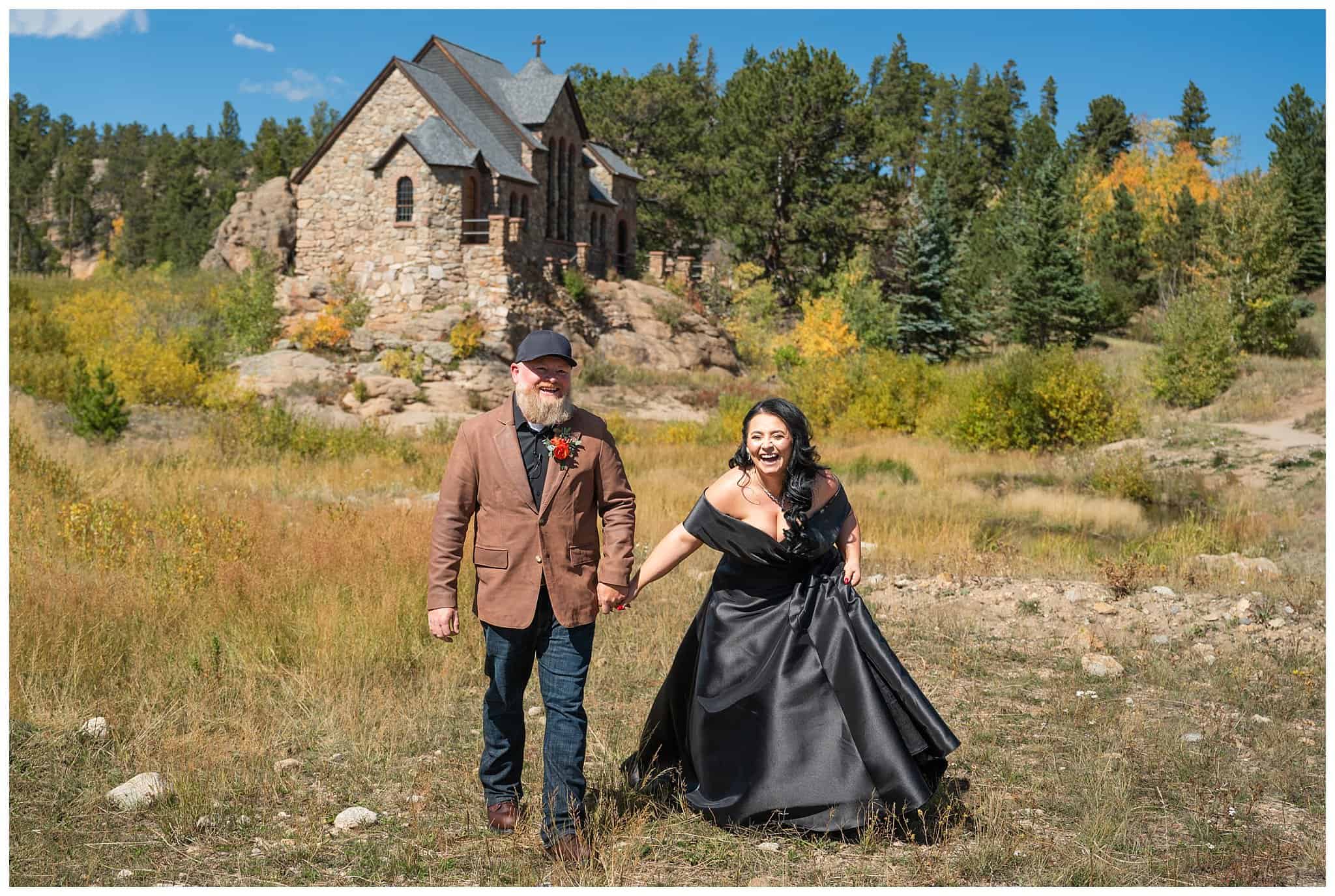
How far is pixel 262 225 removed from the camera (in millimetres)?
39125

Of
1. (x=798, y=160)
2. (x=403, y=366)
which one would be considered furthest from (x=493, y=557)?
(x=798, y=160)

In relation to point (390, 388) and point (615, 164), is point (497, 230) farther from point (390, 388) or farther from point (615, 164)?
point (615, 164)

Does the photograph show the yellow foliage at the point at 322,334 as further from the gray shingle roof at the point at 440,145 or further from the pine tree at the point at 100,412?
the pine tree at the point at 100,412

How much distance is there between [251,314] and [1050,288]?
26.7 m

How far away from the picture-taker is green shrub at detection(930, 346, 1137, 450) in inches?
847

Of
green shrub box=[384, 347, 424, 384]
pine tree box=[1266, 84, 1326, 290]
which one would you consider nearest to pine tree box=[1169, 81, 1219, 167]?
pine tree box=[1266, 84, 1326, 290]

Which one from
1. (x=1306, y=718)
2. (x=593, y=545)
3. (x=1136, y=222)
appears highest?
(x=1136, y=222)

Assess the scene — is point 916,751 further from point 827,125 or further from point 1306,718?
point 827,125

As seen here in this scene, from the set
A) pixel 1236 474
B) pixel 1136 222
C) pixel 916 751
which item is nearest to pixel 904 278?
pixel 1136 222

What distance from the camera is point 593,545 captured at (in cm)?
448

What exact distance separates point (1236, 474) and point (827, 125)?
2585 centimetres

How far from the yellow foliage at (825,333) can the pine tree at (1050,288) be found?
737 centimetres

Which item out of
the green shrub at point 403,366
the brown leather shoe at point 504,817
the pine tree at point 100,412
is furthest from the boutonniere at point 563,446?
the green shrub at point 403,366

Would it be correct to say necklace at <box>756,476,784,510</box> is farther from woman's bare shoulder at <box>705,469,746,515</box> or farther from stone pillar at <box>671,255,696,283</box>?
stone pillar at <box>671,255,696,283</box>
